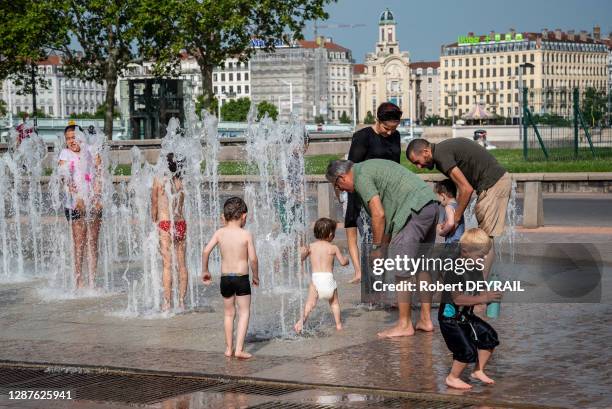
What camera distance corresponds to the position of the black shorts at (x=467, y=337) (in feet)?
24.6

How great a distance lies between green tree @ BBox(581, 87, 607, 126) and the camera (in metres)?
31.3

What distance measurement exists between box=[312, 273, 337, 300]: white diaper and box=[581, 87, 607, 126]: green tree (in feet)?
75.0

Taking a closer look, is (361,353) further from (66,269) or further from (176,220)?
(66,269)

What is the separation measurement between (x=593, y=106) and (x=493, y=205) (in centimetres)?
2269

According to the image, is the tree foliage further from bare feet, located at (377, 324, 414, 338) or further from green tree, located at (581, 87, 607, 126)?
bare feet, located at (377, 324, 414, 338)

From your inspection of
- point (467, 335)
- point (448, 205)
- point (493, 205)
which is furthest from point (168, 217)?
point (467, 335)

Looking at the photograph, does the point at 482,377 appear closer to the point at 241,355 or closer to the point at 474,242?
the point at 474,242

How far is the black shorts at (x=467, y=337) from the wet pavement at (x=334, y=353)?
23 centimetres

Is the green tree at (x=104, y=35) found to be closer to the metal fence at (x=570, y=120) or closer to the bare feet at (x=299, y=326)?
the metal fence at (x=570, y=120)

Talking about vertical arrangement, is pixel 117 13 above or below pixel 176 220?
above

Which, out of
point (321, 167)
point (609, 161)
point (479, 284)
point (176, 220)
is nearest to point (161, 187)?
point (176, 220)

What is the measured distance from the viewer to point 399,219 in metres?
9.03

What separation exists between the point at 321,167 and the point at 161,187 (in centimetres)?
2834

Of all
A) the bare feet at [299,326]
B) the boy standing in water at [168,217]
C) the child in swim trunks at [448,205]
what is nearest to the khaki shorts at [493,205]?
the child in swim trunks at [448,205]
